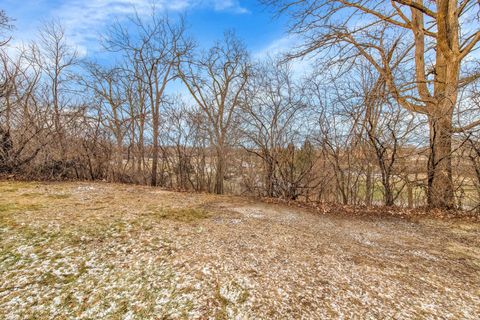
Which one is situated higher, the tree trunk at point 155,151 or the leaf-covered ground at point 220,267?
the tree trunk at point 155,151

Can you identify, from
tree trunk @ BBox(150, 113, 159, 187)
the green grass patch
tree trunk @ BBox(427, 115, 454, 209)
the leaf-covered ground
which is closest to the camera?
the leaf-covered ground

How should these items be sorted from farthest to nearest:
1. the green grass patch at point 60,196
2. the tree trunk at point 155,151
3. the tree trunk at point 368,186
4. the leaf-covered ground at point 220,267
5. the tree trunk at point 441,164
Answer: the tree trunk at point 155,151 → the tree trunk at point 368,186 → the tree trunk at point 441,164 → the green grass patch at point 60,196 → the leaf-covered ground at point 220,267

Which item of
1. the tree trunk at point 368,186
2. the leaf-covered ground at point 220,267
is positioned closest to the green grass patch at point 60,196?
the leaf-covered ground at point 220,267

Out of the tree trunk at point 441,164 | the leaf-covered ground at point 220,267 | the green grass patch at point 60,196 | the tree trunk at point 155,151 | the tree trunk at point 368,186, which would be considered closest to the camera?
the leaf-covered ground at point 220,267

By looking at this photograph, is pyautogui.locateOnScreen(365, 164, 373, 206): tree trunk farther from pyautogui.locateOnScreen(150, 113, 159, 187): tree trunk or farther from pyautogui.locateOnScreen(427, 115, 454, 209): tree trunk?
pyautogui.locateOnScreen(150, 113, 159, 187): tree trunk

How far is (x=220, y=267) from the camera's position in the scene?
199 cm

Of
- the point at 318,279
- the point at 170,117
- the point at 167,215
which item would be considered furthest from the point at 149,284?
the point at 170,117

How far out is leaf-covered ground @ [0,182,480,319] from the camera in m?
1.52

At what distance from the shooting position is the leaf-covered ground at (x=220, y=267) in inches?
59.7

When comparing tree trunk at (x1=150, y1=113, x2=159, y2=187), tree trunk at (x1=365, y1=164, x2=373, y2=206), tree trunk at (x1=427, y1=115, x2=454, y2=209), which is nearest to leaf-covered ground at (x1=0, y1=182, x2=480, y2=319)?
tree trunk at (x1=427, y1=115, x2=454, y2=209)

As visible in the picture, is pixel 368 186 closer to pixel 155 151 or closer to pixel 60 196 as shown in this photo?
pixel 155 151

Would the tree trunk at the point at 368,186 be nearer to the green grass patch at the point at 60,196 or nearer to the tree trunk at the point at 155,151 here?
the tree trunk at the point at 155,151

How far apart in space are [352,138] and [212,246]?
18.6ft

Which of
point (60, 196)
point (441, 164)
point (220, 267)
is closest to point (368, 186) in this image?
point (441, 164)
